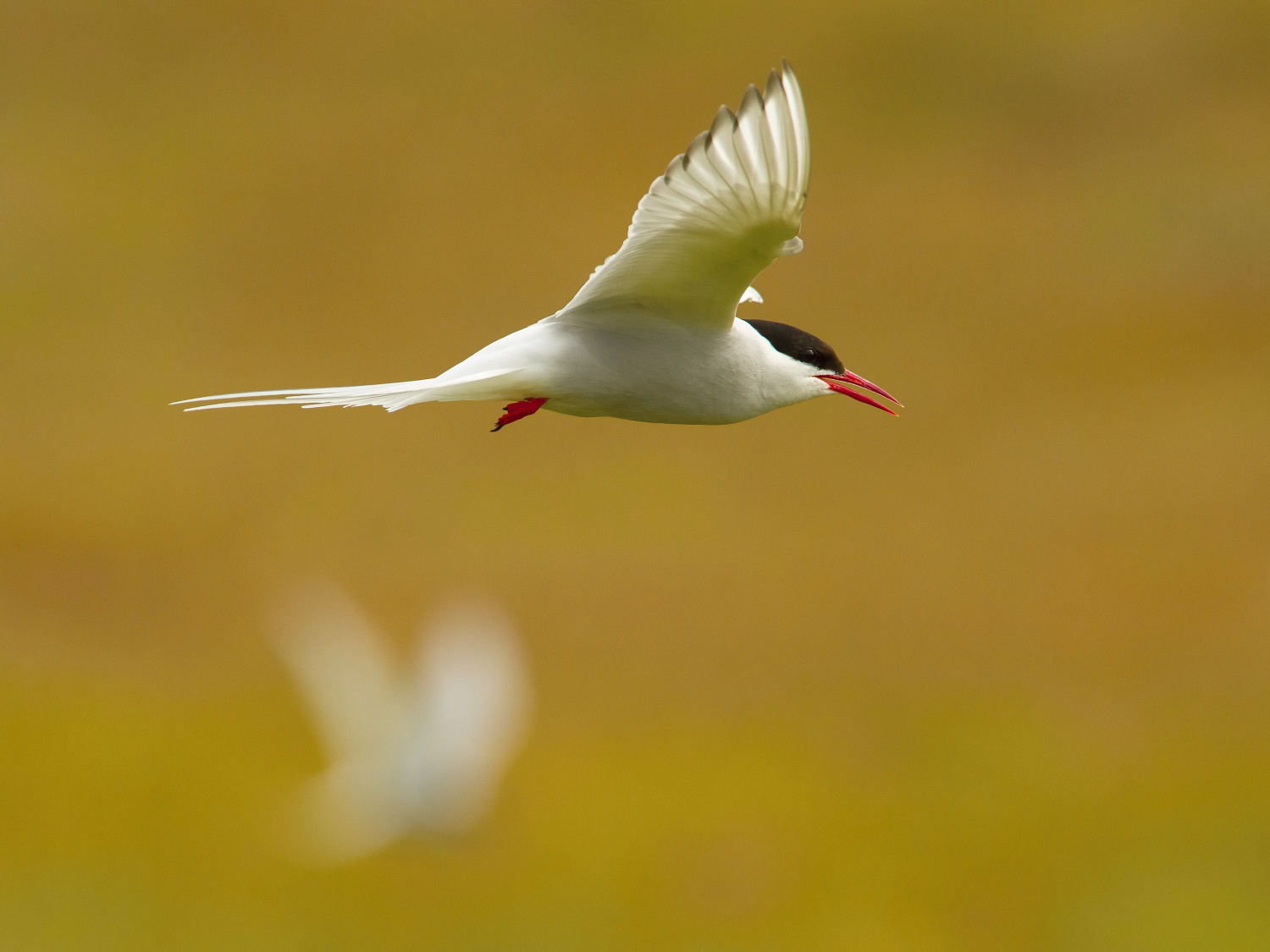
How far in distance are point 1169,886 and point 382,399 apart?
19430 mm

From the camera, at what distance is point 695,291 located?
7.13ft

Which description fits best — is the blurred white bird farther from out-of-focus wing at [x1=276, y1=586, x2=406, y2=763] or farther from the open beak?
the open beak

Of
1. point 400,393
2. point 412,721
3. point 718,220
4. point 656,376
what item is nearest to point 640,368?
point 656,376

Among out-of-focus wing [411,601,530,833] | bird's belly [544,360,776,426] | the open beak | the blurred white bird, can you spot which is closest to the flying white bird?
bird's belly [544,360,776,426]

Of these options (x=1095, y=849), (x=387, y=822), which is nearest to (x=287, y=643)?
(x=387, y=822)

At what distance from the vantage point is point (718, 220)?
2.01m

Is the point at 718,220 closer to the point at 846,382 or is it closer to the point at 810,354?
the point at 810,354

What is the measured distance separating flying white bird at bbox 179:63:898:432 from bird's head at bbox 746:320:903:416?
0.04 m

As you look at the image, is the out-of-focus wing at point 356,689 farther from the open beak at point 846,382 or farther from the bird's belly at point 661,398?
the bird's belly at point 661,398

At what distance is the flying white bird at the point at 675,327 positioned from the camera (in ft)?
6.25

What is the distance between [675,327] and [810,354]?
343 mm

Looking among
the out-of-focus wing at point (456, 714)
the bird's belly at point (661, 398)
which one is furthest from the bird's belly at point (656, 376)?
the out-of-focus wing at point (456, 714)

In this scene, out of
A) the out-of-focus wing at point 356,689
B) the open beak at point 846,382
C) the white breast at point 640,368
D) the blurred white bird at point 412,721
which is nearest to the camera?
the white breast at point 640,368

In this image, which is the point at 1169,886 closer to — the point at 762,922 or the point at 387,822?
the point at 762,922
